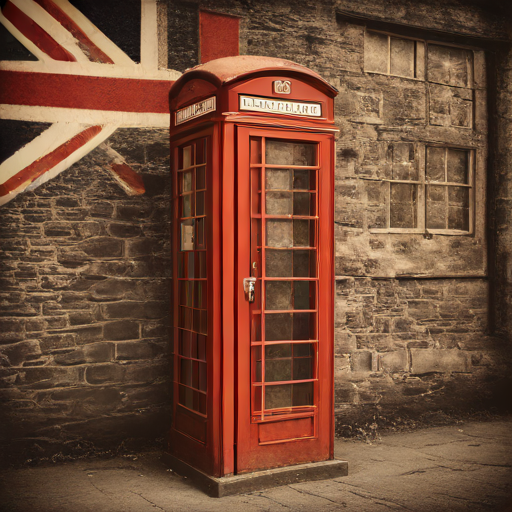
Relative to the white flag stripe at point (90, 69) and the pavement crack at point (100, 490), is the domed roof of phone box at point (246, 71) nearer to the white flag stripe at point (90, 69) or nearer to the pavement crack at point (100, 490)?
the white flag stripe at point (90, 69)

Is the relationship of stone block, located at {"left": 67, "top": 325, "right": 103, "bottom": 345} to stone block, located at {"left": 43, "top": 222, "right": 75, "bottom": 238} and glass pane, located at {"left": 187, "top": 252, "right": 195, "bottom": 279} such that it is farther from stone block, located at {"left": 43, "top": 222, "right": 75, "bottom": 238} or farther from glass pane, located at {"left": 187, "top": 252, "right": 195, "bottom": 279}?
glass pane, located at {"left": 187, "top": 252, "right": 195, "bottom": 279}

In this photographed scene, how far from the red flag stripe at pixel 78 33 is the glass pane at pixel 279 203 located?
191cm

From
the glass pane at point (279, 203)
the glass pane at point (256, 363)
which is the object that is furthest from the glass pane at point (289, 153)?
the glass pane at point (256, 363)

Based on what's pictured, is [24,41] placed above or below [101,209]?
above

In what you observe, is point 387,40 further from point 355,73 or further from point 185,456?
point 185,456

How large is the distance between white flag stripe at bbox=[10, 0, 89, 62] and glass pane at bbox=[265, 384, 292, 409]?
311 cm

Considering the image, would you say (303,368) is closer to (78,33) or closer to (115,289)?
(115,289)

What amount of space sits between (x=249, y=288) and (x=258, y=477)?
1354mm

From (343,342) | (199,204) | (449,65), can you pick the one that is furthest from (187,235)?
(449,65)

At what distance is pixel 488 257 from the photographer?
267 inches

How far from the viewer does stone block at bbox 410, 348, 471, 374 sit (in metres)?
6.26

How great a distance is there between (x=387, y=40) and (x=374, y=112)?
0.84m

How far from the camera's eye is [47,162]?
4.77 meters

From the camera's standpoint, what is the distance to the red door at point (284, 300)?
13.8 ft
